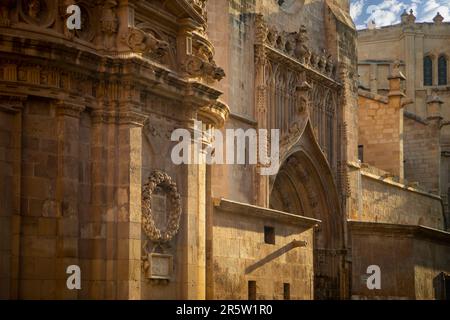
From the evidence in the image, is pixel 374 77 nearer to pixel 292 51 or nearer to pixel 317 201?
pixel 317 201

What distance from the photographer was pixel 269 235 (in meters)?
22.8

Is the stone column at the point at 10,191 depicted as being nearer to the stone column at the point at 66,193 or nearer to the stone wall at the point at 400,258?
the stone column at the point at 66,193

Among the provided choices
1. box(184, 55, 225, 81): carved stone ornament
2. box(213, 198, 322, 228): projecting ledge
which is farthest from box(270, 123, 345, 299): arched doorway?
box(184, 55, 225, 81): carved stone ornament

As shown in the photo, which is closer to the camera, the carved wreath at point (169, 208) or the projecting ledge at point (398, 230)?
the carved wreath at point (169, 208)

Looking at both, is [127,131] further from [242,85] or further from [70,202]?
[242,85]

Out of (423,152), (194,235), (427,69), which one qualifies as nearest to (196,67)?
(194,235)

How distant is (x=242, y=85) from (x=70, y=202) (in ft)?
42.6

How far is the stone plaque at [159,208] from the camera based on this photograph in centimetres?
1753

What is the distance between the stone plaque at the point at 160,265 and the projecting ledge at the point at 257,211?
9.31 feet

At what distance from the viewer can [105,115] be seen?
16.8m

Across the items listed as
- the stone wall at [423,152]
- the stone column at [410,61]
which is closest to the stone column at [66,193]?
the stone wall at [423,152]

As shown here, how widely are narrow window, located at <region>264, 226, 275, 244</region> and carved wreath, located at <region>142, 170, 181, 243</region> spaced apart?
4953 mm

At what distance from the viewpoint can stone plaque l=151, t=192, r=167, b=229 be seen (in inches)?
690
